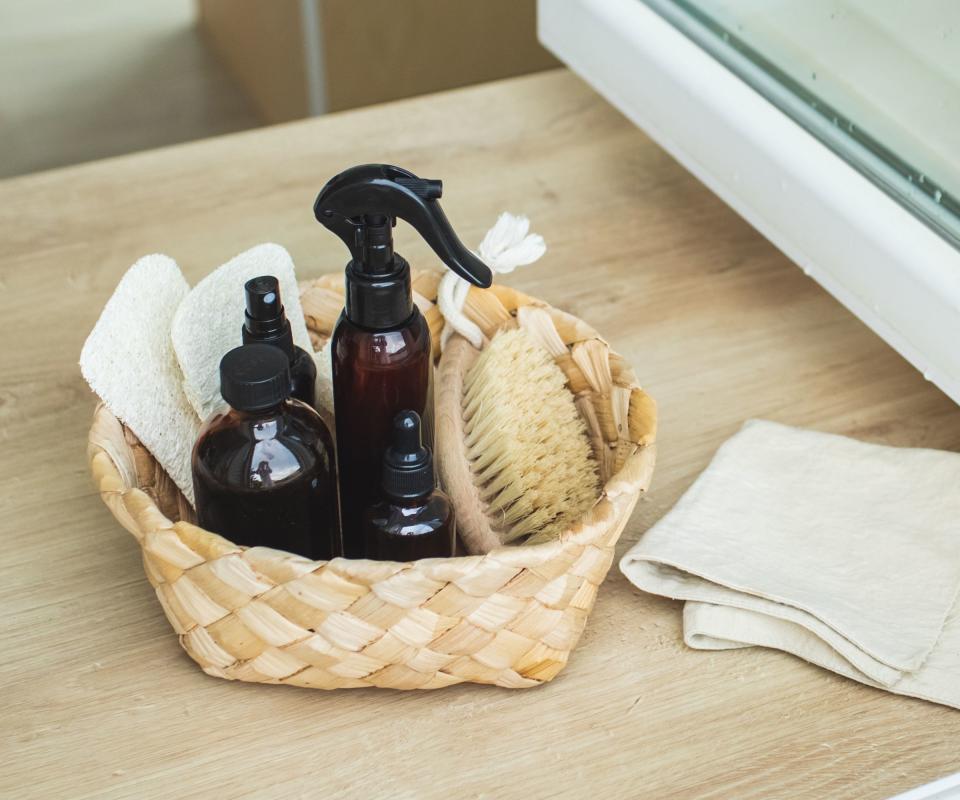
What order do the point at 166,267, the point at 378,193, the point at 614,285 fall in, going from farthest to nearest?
the point at 614,285 < the point at 166,267 < the point at 378,193

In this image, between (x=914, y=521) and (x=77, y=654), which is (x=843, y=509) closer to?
(x=914, y=521)

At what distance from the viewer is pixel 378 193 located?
0.51m

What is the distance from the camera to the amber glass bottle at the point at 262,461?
0.51 meters

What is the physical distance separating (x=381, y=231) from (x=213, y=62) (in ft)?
7.72

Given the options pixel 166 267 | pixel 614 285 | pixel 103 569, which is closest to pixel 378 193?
pixel 166 267

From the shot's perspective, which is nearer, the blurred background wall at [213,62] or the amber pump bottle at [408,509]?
the amber pump bottle at [408,509]

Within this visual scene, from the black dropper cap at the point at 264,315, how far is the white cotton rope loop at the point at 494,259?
0.11 metres

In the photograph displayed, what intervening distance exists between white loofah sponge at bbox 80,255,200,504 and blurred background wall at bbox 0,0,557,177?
1.31m

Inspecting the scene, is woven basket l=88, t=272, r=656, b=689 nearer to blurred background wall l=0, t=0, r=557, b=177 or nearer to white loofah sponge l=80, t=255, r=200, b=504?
white loofah sponge l=80, t=255, r=200, b=504

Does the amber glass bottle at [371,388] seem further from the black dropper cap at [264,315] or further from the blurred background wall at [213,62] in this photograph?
the blurred background wall at [213,62]

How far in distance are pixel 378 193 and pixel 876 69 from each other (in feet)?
1.26

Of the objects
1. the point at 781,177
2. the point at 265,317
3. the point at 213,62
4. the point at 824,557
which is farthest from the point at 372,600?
the point at 213,62

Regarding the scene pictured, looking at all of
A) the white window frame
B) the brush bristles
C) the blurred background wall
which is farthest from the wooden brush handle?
the blurred background wall

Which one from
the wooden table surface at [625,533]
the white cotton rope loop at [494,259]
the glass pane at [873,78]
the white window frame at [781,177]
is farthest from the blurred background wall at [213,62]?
the white cotton rope loop at [494,259]
